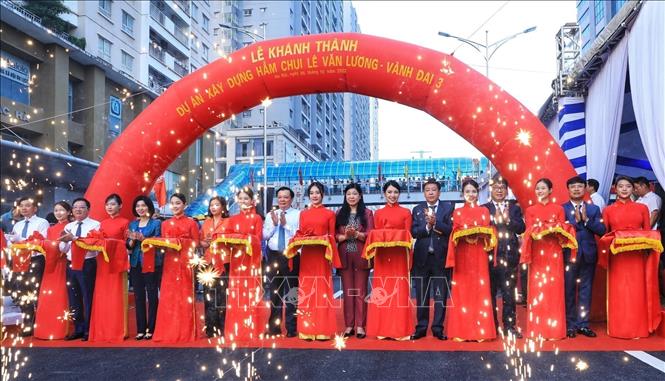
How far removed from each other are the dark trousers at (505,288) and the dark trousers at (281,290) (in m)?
1.89

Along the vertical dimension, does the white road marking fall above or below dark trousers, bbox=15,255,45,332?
below

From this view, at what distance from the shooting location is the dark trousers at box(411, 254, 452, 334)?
4.97 meters

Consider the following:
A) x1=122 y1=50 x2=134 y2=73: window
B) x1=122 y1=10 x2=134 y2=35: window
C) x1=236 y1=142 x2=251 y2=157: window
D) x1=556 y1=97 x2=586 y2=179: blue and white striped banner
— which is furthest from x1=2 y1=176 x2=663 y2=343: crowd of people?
x1=236 y1=142 x2=251 y2=157: window

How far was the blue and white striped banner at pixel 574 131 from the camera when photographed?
8.37m

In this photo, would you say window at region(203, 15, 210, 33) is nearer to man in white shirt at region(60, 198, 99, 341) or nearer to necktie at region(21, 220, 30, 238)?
necktie at region(21, 220, 30, 238)

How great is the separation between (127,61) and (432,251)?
2275 centimetres

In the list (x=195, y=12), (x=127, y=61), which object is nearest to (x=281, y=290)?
(x=127, y=61)

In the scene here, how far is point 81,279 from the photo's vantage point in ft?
17.3

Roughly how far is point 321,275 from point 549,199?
2.45m

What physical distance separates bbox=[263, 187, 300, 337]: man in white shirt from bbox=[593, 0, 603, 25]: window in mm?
28880

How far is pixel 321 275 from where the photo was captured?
5.06 m

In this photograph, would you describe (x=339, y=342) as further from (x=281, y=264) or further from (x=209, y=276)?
(x=209, y=276)

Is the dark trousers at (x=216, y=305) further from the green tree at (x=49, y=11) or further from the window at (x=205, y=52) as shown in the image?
the window at (x=205, y=52)

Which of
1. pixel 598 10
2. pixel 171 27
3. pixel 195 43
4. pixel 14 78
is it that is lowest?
pixel 14 78
